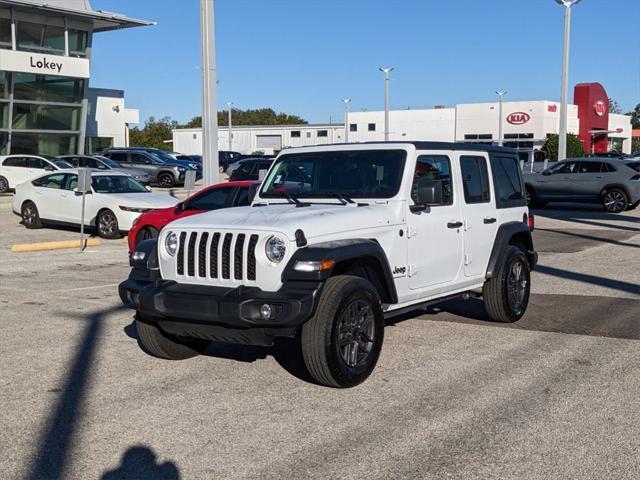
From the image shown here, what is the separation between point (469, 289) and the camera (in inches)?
320

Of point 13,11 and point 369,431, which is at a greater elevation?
point 13,11

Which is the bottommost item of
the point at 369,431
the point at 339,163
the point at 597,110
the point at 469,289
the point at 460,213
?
the point at 369,431

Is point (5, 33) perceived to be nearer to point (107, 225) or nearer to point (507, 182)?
point (107, 225)

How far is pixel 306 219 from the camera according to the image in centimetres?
630

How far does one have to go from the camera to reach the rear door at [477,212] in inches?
313

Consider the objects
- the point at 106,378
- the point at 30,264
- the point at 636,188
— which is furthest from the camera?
the point at 636,188

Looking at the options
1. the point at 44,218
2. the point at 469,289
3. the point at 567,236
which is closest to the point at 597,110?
the point at 567,236

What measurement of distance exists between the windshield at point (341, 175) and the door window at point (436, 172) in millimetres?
174

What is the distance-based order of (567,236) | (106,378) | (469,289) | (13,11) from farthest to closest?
(13,11), (567,236), (469,289), (106,378)

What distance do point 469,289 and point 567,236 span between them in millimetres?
11524

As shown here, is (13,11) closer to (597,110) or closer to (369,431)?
(369,431)

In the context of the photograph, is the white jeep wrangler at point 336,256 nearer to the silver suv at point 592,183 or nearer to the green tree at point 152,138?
the silver suv at point 592,183

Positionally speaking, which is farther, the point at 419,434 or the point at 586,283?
the point at 586,283

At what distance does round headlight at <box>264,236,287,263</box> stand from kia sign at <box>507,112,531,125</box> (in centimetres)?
6776
